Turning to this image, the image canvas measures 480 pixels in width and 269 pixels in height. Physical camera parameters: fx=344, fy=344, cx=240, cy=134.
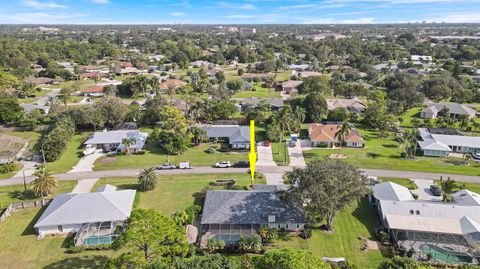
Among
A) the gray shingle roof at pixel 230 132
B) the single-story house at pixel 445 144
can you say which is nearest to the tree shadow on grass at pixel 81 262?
the gray shingle roof at pixel 230 132

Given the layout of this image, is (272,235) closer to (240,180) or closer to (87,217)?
(240,180)

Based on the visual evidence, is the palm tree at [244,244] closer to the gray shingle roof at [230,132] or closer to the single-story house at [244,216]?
the single-story house at [244,216]

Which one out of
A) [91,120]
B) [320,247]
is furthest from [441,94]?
[91,120]

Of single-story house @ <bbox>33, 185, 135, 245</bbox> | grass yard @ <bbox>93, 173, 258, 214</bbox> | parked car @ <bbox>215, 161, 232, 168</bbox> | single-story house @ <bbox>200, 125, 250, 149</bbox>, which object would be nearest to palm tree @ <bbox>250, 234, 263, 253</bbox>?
grass yard @ <bbox>93, 173, 258, 214</bbox>

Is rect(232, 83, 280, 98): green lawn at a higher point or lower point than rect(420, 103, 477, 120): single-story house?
higher

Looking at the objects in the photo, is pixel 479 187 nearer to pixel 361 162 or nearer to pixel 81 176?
pixel 361 162

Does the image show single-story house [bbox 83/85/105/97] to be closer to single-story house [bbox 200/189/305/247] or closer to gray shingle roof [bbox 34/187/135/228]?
gray shingle roof [bbox 34/187/135/228]
